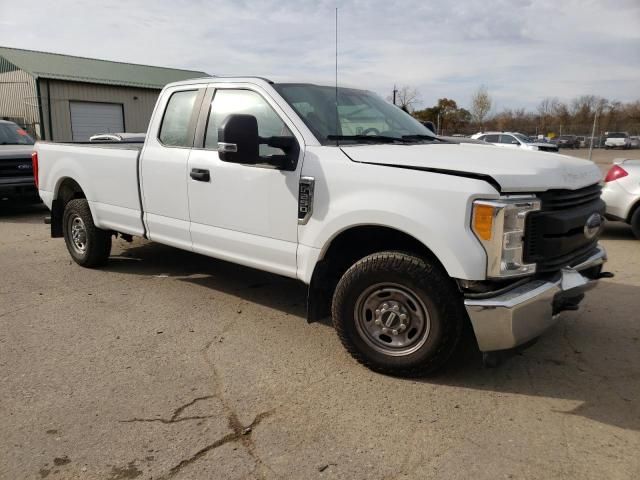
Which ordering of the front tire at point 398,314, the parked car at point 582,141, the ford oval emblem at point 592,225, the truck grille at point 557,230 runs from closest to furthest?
the truck grille at point 557,230 < the front tire at point 398,314 < the ford oval emblem at point 592,225 < the parked car at point 582,141

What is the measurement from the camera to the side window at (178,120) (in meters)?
4.73

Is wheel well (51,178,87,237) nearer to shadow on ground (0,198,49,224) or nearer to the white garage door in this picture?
shadow on ground (0,198,49,224)

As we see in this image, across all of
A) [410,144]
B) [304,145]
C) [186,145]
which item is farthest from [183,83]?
[410,144]

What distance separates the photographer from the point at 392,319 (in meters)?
3.48

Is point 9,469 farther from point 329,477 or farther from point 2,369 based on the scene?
point 329,477

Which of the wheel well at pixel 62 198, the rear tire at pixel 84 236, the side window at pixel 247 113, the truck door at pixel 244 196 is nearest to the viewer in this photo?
the truck door at pixel 244 196

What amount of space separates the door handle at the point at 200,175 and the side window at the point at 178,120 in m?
0.30

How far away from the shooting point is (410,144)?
4117 millimetres

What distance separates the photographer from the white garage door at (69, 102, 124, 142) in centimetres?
2784

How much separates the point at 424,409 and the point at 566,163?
1805 mm

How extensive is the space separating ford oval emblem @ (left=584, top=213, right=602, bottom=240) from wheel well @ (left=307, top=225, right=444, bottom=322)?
1.11 m

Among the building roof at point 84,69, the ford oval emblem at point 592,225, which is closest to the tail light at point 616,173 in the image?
the ford oval emblem at point 592,225

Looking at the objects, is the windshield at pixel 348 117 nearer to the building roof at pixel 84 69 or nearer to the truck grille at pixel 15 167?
the truck grille at pixel 15 167

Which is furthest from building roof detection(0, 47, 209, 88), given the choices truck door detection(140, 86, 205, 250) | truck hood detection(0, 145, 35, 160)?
truck door detection(140, 86, 205, 250)
